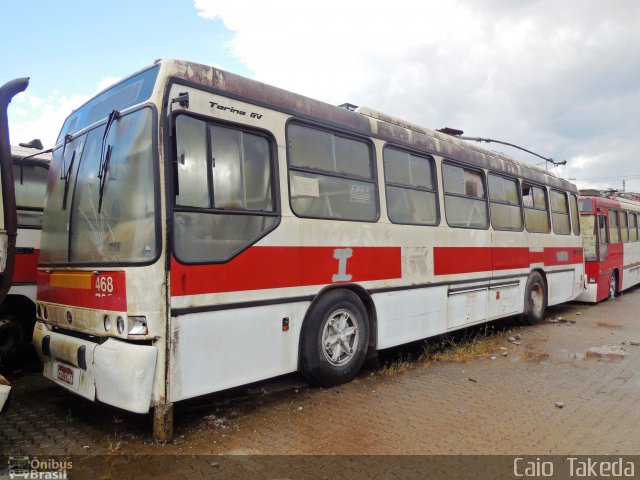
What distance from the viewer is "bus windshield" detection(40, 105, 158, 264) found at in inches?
143

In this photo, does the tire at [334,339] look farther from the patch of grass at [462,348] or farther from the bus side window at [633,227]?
the bus side window at [633,227]

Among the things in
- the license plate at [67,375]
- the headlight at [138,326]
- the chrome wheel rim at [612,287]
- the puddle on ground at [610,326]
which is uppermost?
the headlight at [138,326]

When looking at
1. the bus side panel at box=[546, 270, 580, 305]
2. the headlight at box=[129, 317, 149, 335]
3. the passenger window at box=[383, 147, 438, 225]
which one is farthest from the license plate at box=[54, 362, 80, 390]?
the bus side panel at box=[546, 270, 580, 305]

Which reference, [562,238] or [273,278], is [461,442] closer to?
[273,278]

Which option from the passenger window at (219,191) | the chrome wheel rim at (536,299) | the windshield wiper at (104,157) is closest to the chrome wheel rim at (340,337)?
the passenger window at (219,191)

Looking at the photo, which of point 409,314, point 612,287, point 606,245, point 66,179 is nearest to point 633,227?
point 612,287

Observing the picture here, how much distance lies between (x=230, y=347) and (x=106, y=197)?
1617 mm

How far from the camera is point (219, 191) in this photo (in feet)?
13.1

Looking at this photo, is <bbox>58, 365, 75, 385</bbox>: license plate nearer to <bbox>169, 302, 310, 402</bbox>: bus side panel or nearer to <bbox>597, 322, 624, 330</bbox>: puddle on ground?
<bbox>169, 302, 310, 402</bbox>: bus side panel

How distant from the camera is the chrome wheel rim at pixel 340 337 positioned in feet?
15.9

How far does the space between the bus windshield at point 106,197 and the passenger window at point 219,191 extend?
0.79 feet

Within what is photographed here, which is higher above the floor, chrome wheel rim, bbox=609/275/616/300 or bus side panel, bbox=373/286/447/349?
bus side panel, bbox=373/286/447/349

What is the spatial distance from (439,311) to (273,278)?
2916 millimetres

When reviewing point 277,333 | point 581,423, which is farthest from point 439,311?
point 277,333
